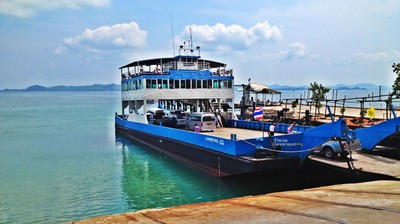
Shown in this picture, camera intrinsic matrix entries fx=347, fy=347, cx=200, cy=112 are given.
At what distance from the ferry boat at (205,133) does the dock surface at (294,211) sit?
17.1 feet

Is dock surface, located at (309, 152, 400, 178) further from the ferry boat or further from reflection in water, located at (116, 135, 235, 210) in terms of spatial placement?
reflection in water, located at (116, 135, 235, 210)

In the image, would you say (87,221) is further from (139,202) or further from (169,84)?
(169,84)

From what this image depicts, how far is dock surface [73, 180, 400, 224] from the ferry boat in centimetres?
520

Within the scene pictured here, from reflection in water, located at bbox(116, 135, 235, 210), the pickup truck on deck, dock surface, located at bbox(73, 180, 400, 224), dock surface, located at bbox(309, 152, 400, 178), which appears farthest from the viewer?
the pickup truck on deck

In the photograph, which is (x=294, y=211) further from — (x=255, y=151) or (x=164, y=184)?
(x=164, y=184)

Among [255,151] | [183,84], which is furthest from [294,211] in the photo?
[183,84]

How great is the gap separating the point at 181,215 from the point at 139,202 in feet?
24.8

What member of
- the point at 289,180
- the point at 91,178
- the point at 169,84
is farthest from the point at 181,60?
the point at 289,180

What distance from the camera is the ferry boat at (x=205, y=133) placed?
15.8m

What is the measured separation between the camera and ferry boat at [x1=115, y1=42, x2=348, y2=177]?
15.8 m

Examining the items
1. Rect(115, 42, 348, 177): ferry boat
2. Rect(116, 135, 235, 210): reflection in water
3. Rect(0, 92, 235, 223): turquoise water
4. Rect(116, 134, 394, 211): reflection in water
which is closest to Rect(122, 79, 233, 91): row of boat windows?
Rect(115, 42, 348, 177): ferry boat

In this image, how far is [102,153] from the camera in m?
28.4

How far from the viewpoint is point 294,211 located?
8172 millimetres

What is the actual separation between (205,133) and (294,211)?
15.9 meters
